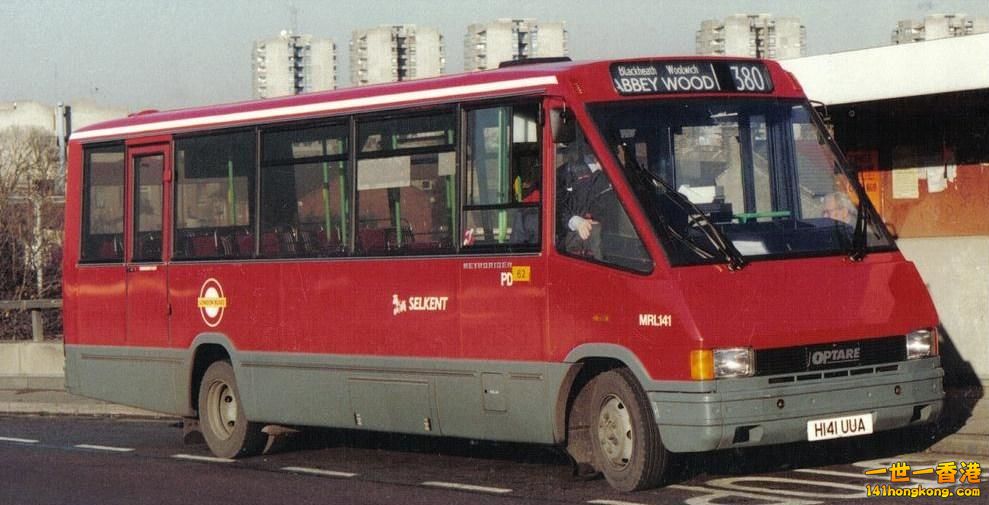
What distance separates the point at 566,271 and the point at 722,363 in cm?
153

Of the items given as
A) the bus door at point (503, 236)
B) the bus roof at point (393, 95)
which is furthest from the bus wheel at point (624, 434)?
the bus roof at point (393, 95)

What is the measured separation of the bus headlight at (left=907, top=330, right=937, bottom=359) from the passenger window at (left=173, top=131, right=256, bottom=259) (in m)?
6.19

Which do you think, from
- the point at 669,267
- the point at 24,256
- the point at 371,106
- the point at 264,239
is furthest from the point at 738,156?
the point at 24,256

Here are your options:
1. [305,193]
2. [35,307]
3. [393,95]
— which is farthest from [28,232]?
[393,95]

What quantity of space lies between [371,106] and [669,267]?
377 centimetres

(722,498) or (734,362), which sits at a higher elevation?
(734,362)

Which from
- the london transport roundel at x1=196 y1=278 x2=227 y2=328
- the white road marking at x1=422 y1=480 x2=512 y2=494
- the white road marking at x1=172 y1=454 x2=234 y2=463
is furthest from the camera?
the london transport roundel at x1=196 y1=278 x2=227 y2=328

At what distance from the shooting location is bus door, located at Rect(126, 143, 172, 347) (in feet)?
56.1

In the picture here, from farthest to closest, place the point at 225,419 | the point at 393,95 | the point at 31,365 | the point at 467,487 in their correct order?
1. the point at 31,365
2. the point at 225,419
3. the point at 393,95
4. the point at 467,487

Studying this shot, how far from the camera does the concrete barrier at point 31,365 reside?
2759cm

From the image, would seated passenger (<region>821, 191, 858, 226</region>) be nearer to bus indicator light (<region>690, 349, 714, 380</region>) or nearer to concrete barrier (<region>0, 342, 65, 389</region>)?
bus indicator light (<region>690, 349, 714, 380</region>)

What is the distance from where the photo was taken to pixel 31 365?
2797 cm

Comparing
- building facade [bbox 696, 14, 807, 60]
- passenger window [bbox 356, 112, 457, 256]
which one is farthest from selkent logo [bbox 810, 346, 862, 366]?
building facade [bbox 696, 14, 807, 60]

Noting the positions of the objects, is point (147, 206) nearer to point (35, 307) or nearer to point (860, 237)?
point (860, 237)
